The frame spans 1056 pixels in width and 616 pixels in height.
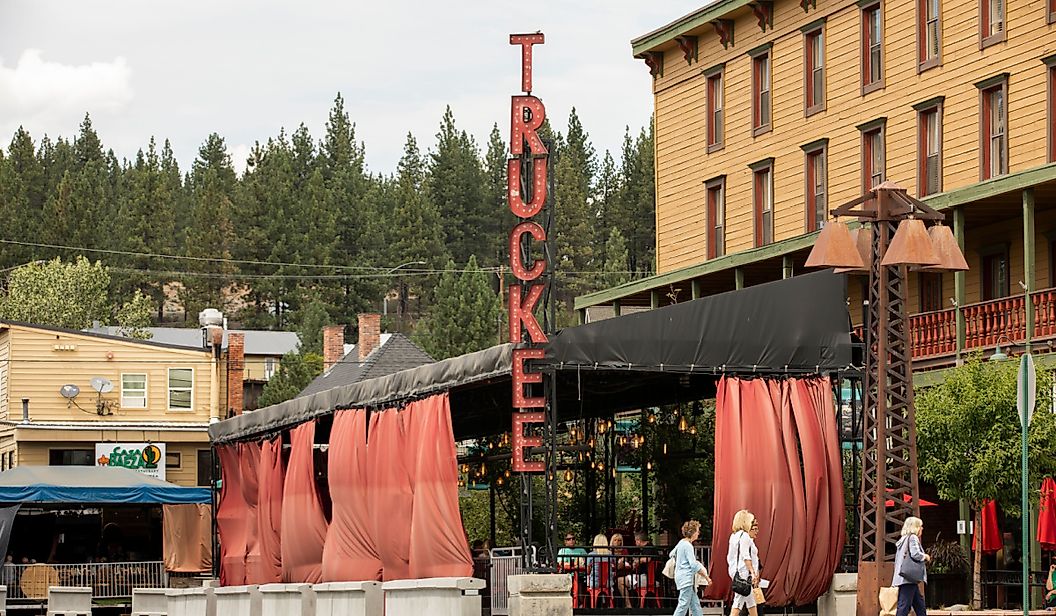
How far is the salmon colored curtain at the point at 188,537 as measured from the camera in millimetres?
36344

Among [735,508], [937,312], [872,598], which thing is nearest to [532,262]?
[735,508]

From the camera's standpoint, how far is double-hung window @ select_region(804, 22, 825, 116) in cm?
4144

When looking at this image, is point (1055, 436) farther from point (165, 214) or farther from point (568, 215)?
point (165, 214)

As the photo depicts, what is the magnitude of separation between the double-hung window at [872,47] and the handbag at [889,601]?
69.1ft

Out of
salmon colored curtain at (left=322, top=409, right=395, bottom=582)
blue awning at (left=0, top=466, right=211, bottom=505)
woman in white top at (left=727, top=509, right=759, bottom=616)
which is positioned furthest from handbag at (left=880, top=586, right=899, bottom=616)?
blue awning at (left=0, top=466, right=211, bottom=505)

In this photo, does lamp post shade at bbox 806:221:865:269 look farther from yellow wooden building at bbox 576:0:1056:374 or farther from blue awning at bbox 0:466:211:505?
blue awning at bbox 0:466:211:505


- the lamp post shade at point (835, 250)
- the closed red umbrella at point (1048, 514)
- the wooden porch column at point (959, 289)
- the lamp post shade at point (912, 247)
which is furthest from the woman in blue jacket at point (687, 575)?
the wooden porch column at point (959, 289)

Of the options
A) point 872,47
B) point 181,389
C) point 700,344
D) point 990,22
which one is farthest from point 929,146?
point 181,389

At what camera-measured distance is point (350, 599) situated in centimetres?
2294

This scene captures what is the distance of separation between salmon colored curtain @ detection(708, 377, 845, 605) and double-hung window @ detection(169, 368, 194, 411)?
126 ft

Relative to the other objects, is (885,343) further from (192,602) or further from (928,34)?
(928,34)

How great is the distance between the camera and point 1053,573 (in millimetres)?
26906

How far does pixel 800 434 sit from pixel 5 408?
39.5 meters

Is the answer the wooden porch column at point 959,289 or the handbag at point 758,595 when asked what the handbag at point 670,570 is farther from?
the wooden porch column at point 959,289
